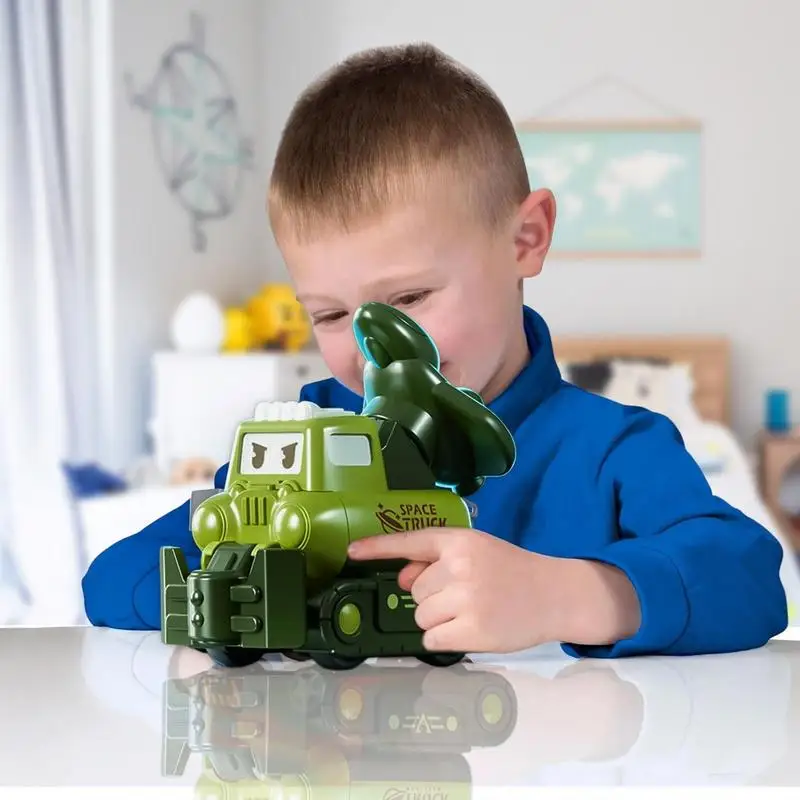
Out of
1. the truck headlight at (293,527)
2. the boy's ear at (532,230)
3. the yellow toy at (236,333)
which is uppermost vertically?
the boy's ear at (532,230)

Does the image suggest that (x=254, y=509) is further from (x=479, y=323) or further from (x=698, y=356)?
(x=698, y=356)

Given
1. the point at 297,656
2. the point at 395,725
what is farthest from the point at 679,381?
the point at 395,725

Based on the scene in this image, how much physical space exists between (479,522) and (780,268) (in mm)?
3976

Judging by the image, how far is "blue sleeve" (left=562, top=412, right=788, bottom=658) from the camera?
1.79 ft

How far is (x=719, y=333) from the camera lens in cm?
444

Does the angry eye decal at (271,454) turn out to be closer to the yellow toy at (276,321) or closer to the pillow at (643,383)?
the pillow at (643,383)

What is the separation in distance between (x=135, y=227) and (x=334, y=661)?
3.38 meters

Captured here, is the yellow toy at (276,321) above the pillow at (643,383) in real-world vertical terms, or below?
above

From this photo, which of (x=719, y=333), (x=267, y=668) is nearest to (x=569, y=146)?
(x=719, y=333)

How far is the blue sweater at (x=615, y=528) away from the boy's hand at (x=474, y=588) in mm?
55

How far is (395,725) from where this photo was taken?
1.26ft

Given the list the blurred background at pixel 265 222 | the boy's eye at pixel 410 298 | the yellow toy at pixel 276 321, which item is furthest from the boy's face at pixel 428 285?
the yellow toy at pixel 276 321

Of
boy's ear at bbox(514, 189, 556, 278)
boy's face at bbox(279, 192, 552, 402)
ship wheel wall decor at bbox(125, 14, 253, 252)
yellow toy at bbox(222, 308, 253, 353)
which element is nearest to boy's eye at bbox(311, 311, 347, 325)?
boy's face at bbox(279, 192, 552, 402)

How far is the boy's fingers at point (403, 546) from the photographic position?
0.46 meters
